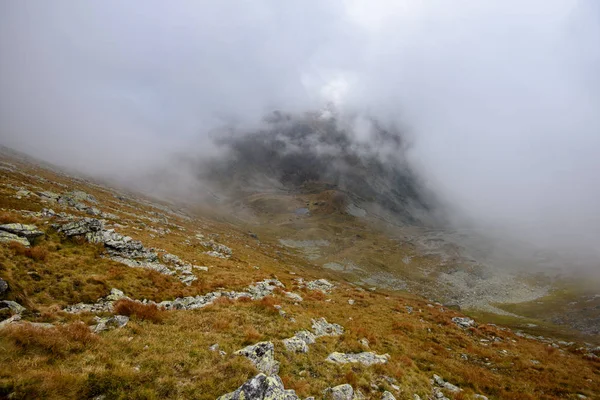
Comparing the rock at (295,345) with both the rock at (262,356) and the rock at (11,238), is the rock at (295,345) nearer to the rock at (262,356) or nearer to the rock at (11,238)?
the rock at (262,356)

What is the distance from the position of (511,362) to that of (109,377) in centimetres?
3110

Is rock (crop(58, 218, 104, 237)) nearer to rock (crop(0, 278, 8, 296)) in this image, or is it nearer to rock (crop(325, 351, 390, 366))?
rock (crop(0, 278, 8, 296))

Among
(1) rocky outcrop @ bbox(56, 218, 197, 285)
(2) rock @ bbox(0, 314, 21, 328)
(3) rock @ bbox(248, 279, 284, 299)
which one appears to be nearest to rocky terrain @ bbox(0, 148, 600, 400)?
(2) rock @ bbox(0, 314, 21, 328)

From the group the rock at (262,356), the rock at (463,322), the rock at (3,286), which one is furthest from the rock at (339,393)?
the rock at (463,322)

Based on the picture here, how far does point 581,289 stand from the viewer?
9938cm

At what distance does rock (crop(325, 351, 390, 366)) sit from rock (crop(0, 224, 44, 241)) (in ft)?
76.9

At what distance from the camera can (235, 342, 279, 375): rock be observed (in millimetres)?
12523

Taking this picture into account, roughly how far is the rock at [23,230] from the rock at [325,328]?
22613 mm

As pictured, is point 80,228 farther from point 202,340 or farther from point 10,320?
point 202,340

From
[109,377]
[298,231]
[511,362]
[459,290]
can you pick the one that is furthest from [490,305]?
[298,231]

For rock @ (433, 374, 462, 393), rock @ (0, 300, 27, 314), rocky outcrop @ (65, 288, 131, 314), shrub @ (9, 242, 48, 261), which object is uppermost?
rock @ (433, 374, 462, 393)

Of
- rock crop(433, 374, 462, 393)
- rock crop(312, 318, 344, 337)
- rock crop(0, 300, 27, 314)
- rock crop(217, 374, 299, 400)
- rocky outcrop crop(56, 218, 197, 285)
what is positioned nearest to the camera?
rock crop(217, 374, 299, 400)

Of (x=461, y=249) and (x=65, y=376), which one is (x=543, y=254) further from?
(x=65, y=376)

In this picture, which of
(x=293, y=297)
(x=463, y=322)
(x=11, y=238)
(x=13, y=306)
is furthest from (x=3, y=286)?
(x=463, y=322)
